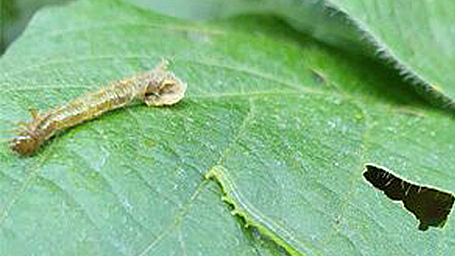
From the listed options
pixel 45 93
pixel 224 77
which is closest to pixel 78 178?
pixel 45 93

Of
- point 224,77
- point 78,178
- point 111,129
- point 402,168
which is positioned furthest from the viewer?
point 224,77

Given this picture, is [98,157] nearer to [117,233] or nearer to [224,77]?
[117,233]

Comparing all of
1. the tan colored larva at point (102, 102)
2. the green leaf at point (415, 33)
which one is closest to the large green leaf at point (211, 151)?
the tan colored larva at point (102, 102)

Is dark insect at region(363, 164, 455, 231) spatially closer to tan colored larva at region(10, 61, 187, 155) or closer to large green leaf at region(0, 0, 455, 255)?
large green leaf at region(0, 0, 455, 255)

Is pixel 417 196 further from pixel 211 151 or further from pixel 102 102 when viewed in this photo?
pixel 102 102

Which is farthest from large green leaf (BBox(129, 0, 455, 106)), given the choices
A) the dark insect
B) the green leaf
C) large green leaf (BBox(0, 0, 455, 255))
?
the dark insect

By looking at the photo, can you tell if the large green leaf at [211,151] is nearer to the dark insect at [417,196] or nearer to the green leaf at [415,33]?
the dark insect at [417,196]

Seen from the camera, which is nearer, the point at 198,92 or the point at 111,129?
the point at 111,129
